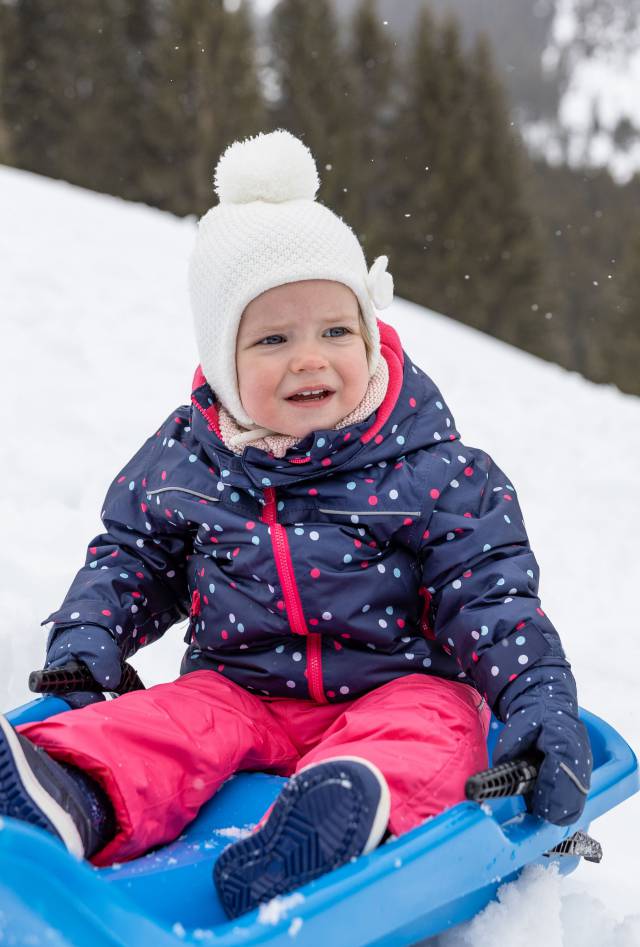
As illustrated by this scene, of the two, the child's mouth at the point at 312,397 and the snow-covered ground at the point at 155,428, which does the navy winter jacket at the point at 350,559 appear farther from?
the snow-covered ground at the point at 155,428

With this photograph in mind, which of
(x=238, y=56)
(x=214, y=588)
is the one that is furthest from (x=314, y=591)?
(x=238, y=56)

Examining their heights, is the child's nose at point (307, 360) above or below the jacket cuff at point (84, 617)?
above

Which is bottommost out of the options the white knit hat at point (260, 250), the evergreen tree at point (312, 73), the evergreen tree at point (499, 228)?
the evergreen tree at point (499, 228)

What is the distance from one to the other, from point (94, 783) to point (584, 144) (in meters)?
36.1

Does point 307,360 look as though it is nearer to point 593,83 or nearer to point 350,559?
point 350,559

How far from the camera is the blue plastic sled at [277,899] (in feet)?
3.74

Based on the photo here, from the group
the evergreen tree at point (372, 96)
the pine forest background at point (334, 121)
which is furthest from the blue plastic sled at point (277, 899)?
the evergreen tree at point (372, 96)

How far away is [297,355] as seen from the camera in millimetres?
1725

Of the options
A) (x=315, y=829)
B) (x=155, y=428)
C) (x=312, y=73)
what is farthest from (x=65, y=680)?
(x=312, y=73)

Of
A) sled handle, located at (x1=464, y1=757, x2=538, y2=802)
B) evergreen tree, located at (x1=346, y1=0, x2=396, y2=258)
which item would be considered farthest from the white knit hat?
evergreen tree, located at (x1=346, y1=0, x2=396, y2=258)

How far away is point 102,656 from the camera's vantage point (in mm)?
1764

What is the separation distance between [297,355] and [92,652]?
0.59 meters

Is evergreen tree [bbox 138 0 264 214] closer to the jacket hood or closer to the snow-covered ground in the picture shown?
the snow-covered ground

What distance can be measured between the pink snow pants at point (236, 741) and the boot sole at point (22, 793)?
0.49 feet
